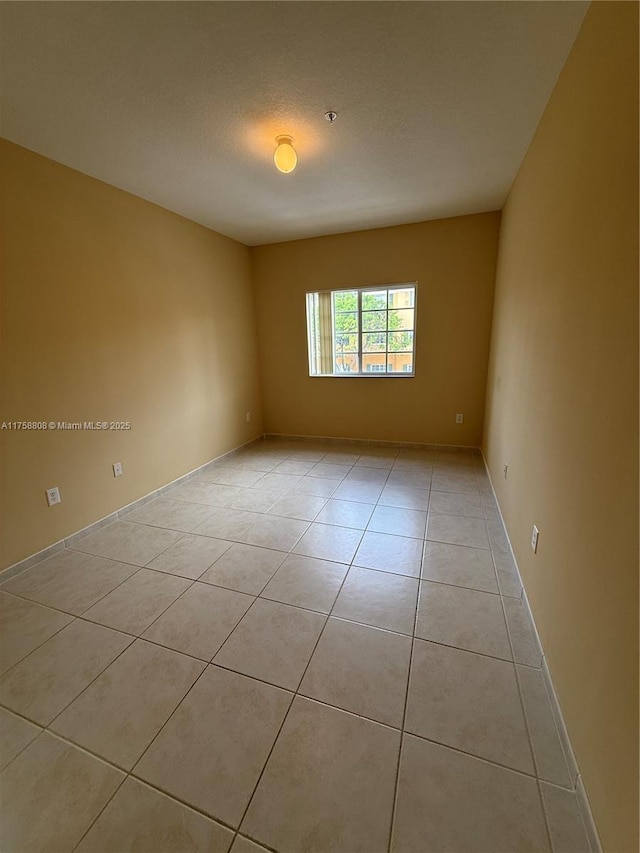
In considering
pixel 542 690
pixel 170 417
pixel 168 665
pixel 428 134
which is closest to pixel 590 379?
pixel 542 690

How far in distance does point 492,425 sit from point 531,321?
140cm

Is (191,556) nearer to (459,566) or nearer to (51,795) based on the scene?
(51,795)

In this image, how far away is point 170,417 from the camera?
3.23 m

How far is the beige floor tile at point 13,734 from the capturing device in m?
1.14

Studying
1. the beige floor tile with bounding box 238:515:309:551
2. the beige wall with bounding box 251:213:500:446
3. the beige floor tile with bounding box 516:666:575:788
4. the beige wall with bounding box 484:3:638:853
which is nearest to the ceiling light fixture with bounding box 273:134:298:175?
the beige wall with bounding box 484:3:638:853

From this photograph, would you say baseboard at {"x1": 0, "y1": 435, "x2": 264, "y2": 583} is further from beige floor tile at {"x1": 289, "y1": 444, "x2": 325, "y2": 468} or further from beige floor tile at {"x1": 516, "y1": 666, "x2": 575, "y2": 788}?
beige floor tile at {"x1": 516, "y1": 666, "x2": 575, "y2": 788}

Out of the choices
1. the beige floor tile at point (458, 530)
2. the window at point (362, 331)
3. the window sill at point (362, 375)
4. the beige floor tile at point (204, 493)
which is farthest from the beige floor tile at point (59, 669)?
the window at point (362, 331)

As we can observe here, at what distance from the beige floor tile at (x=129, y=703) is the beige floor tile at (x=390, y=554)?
3.50 feet

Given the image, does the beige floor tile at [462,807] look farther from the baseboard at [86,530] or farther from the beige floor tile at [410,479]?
the baseboard at [86,530]

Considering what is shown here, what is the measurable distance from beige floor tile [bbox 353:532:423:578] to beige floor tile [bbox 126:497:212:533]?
129cm

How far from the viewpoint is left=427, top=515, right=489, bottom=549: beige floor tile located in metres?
2.26

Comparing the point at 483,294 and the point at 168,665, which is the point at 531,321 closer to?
the point at 483,294

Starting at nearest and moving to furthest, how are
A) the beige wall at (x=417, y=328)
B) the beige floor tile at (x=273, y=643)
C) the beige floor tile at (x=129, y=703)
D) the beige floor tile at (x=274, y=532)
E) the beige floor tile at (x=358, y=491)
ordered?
the beige floor tile at (x=129, y=703)
the beige floor tile at (x=273, y=643)
the beige floor tile at (x=274, y=532)
the beige floor tile at (x=358, y=491)
the beige wall at (x=417, y=328)

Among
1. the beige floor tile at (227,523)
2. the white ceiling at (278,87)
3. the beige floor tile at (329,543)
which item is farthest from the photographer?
the beige floor tile at (227,523)
